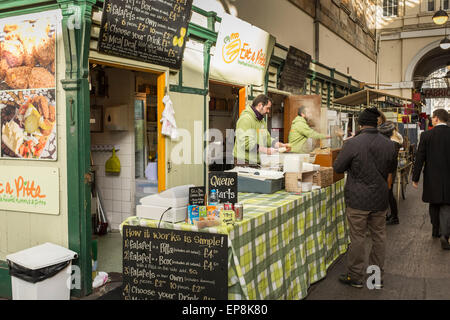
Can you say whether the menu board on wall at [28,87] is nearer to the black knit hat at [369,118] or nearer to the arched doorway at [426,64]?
the black knit hat at [369,118]

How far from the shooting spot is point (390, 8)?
85.1ft

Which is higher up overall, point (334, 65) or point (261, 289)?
point (334, 65)

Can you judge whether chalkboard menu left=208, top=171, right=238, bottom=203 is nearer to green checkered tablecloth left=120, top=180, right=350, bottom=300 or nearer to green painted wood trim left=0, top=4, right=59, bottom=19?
green checkered tablecloth left=120, top=180, right=350, bottom=300

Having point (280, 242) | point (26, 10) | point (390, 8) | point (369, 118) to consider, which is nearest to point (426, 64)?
point (390, 8)

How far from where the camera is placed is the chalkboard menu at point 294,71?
1008 cm

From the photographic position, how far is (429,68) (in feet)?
105

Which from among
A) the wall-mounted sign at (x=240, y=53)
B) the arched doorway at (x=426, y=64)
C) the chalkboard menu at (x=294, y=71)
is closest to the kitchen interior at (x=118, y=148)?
the wall-mounted sign at (x=240, y=53)

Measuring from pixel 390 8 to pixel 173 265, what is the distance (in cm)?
2680

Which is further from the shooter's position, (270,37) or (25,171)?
(270,37)
